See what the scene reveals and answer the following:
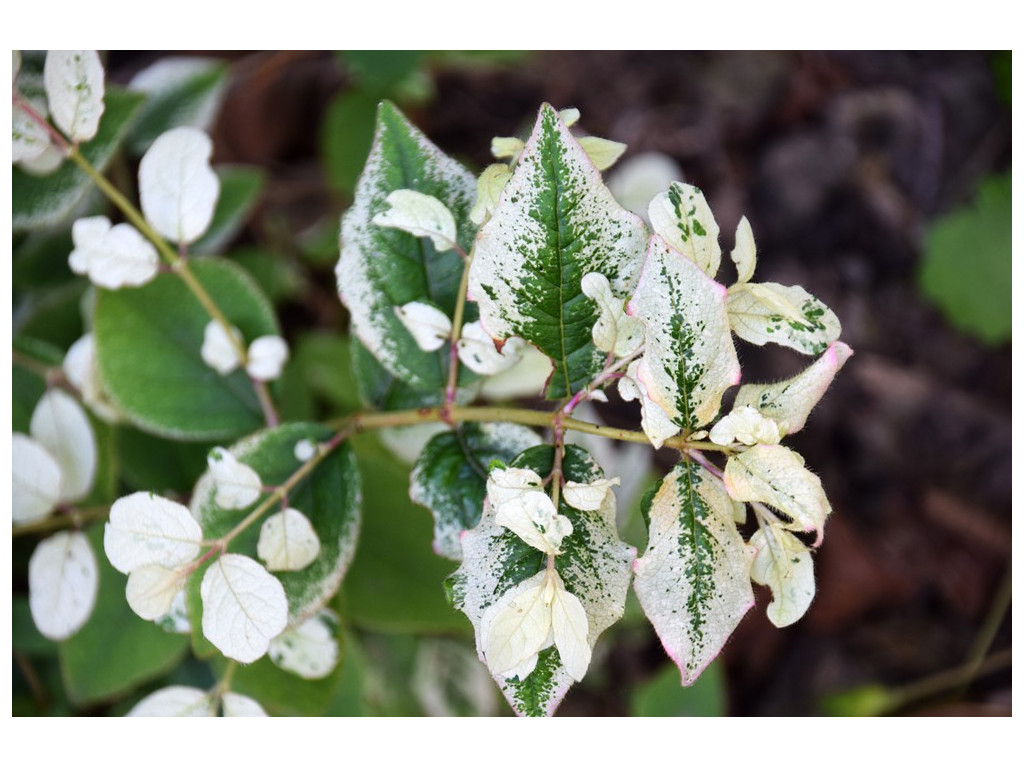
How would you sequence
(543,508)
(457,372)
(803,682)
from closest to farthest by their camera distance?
(543,508), (457,372), (803,682)

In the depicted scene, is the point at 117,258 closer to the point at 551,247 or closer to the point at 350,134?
the point at 551,247

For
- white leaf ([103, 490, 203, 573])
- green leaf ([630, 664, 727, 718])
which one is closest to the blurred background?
green leaf ([630, 664, 727, 718])

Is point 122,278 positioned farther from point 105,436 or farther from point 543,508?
point 543,508

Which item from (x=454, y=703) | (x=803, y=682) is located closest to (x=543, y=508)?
(x=454, y=703)

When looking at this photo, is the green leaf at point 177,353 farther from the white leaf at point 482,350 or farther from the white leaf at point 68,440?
the white leaf at point 482,350

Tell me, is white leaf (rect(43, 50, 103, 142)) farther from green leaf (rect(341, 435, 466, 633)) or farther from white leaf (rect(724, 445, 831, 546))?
white leaf (rect(724, 445, 831, 546))

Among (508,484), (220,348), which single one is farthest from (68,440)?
(508,484)

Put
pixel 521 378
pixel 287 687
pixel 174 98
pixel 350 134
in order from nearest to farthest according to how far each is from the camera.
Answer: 1. pixel 287 687
2. pixel 521 378
3. pixel 174 98
4. pixel 350 134

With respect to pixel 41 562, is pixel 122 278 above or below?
above
